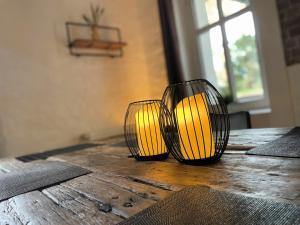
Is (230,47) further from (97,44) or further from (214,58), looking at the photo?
(97,44)

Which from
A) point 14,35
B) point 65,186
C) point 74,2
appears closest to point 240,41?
point 74,2

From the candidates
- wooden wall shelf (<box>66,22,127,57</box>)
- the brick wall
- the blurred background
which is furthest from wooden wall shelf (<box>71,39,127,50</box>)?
the brick wall

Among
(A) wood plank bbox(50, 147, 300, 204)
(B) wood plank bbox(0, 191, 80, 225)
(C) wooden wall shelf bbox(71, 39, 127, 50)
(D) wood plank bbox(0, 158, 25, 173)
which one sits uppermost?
(C) wooden wall shelf bbox(71, 39, 127, 50)

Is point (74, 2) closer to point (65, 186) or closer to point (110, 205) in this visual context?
point (65, 186)

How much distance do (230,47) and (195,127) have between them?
7.47ft

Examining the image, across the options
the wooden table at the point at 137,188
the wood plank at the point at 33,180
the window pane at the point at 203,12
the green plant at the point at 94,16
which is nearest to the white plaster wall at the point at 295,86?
the window pane at the point at 203,12

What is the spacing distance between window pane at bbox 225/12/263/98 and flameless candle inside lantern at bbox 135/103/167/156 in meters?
2.00

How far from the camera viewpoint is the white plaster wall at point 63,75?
97.0 inches

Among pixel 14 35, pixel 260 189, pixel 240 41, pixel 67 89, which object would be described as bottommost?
pixel 260 189

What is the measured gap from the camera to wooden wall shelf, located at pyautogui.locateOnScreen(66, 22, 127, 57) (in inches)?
110

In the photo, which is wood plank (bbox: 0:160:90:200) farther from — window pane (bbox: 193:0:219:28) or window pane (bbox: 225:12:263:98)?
window pane (bbox: 193:0:219:28)

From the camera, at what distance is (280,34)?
7.02ft

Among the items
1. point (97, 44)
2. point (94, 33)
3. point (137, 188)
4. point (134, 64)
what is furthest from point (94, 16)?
point (137, 188)

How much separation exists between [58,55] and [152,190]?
2484 millimetres
